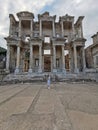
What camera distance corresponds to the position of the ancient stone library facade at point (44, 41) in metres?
24.7

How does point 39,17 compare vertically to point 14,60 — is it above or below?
above

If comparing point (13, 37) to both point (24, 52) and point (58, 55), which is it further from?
point (58, 55)

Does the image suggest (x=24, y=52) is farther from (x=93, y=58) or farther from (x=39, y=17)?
(x=93, y=58)

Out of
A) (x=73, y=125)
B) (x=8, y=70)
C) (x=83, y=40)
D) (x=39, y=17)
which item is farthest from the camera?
(x=39, y=17)

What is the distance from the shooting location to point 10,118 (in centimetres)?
340

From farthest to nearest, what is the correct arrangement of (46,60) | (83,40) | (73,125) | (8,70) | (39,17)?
(46,60), (39,17), (83,40), (8,70), (73,125)

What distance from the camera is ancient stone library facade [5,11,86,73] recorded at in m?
24.7

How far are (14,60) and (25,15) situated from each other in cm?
953

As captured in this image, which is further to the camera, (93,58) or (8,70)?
(93,58)

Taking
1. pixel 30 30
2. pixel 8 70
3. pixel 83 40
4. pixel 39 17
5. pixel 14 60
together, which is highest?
pixel 39 17

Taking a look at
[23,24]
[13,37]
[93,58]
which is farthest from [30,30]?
[93,58]

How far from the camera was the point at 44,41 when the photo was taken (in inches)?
1075

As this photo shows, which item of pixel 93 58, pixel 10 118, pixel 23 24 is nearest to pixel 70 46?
pixel 93 58

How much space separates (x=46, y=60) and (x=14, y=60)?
24.8 feet
